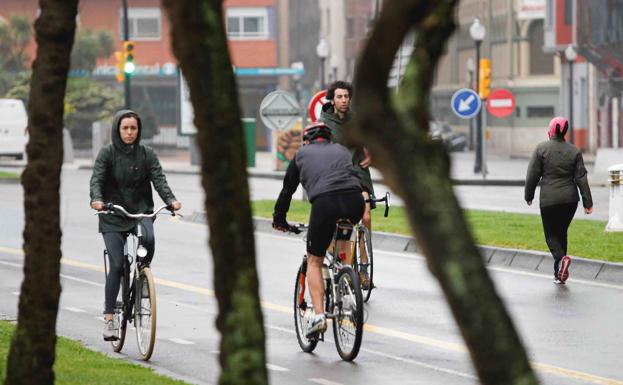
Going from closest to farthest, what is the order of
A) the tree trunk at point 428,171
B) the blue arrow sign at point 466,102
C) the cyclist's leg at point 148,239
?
1. the tree trunk at point 428,171
2. the cyclist's leg at point 148,239
3. the blue arrow sign at point 466,102

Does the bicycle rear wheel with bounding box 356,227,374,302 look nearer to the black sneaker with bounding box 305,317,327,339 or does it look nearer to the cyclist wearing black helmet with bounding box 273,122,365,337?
the cyclist wearing black helmet with bounding box 273,122,365,337

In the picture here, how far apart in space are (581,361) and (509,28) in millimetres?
71791

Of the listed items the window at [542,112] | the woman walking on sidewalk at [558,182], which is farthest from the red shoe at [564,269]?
the window at [542,112]

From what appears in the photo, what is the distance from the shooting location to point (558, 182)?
16.3 metres

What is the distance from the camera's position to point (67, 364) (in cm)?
1026

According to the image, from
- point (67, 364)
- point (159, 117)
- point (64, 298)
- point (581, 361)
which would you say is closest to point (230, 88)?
point (67, 364)

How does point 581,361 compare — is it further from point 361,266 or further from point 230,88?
point 230,88

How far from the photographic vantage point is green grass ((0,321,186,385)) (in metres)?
9.53

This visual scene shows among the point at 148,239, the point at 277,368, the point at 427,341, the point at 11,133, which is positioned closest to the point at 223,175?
the point at 277,368

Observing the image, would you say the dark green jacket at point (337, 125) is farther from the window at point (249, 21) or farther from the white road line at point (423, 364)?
the window at point (249, 21)

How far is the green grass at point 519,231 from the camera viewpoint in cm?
1833

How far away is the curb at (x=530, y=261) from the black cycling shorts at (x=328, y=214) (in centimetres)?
363

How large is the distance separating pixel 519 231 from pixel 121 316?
10.3 metres

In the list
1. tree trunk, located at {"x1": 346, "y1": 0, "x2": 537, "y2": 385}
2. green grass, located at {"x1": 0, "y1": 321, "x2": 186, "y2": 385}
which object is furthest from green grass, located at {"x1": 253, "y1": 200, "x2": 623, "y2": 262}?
tree trunk, located at {"x1": 346, "y1": 0, "x2": 537, "y2": 385}
